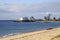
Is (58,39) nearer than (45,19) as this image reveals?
Yes

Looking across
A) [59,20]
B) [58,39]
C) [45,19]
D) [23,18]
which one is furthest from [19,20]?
[58,39]

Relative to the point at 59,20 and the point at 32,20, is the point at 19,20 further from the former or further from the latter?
the point at 59,20

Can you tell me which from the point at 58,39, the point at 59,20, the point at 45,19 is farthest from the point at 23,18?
the point at 58,39

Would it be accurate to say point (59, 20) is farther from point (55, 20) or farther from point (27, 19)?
point (27, 19)

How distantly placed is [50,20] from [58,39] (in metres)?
158

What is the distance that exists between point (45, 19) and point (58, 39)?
154 metres

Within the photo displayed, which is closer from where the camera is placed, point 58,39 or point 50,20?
point 58,39

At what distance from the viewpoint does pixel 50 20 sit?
174 metres

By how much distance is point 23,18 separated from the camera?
552ft

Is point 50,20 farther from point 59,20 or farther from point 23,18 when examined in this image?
point 23,18

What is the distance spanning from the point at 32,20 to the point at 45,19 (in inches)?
457

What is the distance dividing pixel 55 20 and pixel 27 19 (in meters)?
25.3

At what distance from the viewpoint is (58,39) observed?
55.5 feet

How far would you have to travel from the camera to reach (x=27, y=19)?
17188cm
